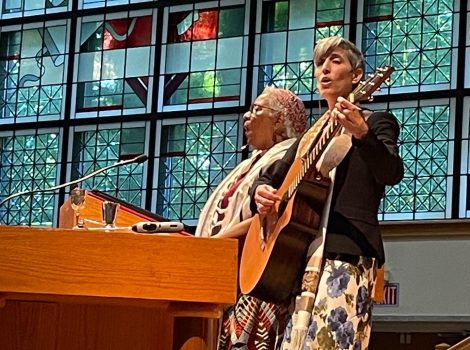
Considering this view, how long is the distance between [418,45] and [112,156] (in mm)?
2661

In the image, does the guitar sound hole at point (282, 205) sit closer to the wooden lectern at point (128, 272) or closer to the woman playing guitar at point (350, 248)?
the woman playing guitar at point (350, 248)

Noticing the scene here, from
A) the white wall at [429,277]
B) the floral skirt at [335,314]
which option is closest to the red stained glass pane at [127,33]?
the white wall at [429,277]

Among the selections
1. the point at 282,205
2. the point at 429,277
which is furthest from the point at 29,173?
the point at 282,205

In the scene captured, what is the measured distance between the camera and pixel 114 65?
9.66 meters

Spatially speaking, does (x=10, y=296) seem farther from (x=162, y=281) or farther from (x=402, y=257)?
(x=402, y=257)

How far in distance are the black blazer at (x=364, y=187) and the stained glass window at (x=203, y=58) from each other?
20.4ft

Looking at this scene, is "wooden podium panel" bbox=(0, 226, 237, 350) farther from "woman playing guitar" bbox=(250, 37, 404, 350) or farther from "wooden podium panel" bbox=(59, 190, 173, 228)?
"wooden podium panel" bbox=(59, 190, 173, 228)

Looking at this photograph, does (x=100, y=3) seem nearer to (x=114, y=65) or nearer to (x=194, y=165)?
(x=114, y=65)

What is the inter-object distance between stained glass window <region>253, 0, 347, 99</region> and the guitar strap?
593cm

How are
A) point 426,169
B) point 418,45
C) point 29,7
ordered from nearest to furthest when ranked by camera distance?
1. point 426,169
2. point 418,45
3. point 29,7

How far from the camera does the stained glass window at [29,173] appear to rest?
375 inches

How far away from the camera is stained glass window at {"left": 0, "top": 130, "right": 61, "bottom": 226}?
9531 mm

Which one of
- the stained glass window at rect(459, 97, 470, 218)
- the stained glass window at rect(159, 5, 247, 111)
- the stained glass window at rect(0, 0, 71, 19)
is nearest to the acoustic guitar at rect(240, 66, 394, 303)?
the stained glass window at rect(459, 97, 470, 218)

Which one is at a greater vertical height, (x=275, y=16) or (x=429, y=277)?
(x=275, y=16)
